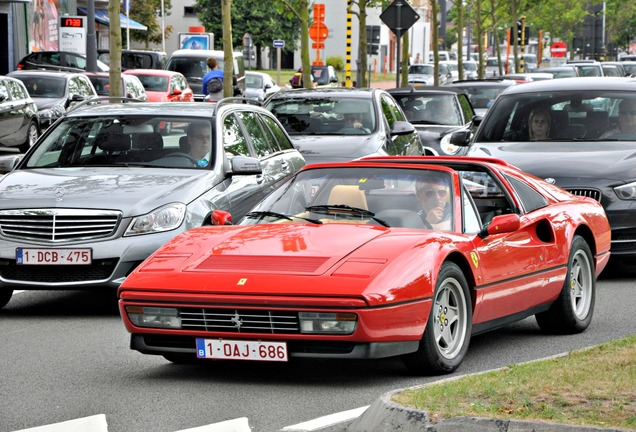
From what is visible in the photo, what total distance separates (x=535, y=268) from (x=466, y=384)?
2211 mm

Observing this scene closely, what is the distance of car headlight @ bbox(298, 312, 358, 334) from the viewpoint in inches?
279

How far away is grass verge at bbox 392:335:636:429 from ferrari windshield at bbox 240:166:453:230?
50.7 inches

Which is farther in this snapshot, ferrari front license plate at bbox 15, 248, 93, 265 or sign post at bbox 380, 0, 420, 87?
sign post at bbox 380, 0, 420, 87

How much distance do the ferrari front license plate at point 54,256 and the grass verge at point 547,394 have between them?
3878 millimetres

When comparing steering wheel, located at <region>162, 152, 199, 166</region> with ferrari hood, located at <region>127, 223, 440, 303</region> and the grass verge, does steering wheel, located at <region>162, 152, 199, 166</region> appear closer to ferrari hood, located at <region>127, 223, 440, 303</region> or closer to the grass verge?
ferrari hood, located at <region>127, 223, 440, 303</region>

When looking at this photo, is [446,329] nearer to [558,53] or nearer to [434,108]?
[434,108]

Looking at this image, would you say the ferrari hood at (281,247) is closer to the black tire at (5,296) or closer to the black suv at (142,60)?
the black tire at (5,296)

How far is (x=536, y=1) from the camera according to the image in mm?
65938

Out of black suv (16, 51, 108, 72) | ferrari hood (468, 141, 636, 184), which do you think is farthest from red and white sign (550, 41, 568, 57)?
ferrari hood (468, 141, 636, 184)

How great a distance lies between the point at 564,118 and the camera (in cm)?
1411

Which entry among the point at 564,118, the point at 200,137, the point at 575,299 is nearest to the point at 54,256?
the point at 200,137

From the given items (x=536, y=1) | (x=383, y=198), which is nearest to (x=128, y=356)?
(x=383, y=198)

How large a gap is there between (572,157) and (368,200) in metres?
4.91

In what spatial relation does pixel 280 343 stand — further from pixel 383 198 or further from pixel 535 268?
pixel 535 268
